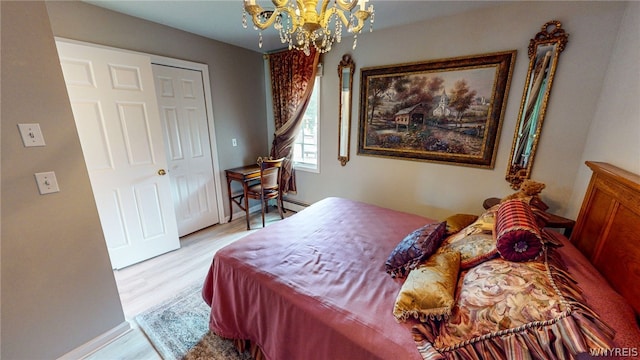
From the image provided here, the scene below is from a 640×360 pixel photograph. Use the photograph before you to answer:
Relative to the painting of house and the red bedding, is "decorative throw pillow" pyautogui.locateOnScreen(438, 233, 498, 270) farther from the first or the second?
the painting of house

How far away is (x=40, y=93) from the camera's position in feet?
4.11

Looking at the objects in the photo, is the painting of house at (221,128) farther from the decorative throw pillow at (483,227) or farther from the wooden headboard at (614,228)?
the decorative throw pillow at (483,227)

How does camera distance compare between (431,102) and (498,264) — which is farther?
(431,102)

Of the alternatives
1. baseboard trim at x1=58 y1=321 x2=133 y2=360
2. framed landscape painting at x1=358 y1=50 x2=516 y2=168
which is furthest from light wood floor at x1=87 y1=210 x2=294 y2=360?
framed landscape painting at x1=358 y1=50 x2=516 y2=168

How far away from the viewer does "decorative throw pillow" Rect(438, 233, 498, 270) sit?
42.3 inches

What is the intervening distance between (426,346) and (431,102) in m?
2.20

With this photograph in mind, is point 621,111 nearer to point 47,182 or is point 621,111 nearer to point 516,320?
point 516,320

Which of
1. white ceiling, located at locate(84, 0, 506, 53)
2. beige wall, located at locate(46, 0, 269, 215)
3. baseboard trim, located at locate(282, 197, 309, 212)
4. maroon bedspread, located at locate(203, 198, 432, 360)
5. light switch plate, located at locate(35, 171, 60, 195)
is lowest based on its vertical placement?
baseboard trim, located at locate(282, 197, 309, 212)

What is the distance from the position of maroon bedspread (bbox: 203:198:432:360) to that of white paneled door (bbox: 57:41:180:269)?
1.39m

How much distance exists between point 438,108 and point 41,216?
3092 millimetres

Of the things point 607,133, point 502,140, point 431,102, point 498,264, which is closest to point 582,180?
point 607,133

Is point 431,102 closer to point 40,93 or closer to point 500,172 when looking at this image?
point 500,172

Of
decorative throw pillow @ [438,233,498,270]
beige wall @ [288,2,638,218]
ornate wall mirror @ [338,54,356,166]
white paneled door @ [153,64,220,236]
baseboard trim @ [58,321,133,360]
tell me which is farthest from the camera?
ornate wall mirror @ [338,54,356,166]

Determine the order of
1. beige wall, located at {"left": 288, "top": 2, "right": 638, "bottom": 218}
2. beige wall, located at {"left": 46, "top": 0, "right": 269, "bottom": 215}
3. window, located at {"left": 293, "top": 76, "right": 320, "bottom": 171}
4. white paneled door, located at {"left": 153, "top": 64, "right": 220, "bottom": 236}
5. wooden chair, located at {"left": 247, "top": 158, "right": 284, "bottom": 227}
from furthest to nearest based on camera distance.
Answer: window, located at {"left": 293, "top": 76, "right": 320, "bottom": 171} → wooden chair, located at {"left": 247, "top": 158, "right": 284, "bottom": 227} → white paneled door, located at {"left": 153, "top": 64, "right": 220, "bottom": 236} → beige wall, located at {"left": 46, "top": 0, "right": 269, "bottom": 215} → beige wall, located at {"left": 288, "top": 2, "right": 638, "bottom": 218}
